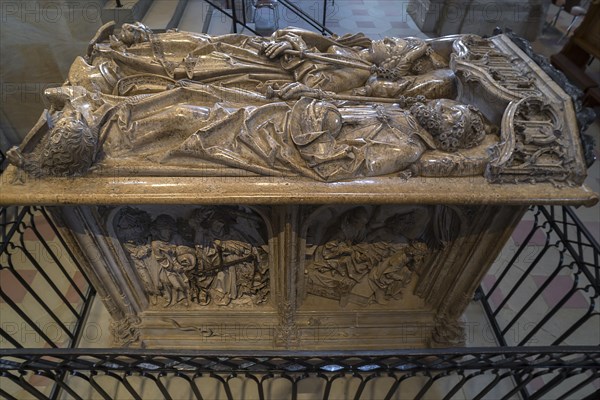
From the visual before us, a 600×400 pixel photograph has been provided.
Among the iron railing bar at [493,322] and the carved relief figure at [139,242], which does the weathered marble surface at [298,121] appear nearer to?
the carved relief figure at [139,242]

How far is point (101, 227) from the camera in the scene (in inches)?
76.9

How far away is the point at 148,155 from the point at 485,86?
5.61 ft

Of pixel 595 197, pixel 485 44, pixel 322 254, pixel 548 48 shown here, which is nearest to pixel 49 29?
pixel 322 254

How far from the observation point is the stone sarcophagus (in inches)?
67.9

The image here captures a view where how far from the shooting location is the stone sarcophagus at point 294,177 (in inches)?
67.9

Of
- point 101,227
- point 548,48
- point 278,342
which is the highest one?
point 548,48

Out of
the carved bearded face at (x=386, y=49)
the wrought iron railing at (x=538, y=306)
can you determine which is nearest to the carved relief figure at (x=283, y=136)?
the carved bearded face at (x=386, y=49)

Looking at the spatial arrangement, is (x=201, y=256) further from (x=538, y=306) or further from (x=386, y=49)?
(x=538, y=306)

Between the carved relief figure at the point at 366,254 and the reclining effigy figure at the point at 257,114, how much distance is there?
36cm

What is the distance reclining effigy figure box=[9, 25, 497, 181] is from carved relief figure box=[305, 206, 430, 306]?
1.18 ft

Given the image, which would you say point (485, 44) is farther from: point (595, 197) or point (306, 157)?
point (306, 157)

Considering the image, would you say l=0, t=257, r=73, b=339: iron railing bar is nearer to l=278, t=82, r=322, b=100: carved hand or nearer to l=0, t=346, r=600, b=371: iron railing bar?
l=0, t=346, r=600, b=371: iron railing bar

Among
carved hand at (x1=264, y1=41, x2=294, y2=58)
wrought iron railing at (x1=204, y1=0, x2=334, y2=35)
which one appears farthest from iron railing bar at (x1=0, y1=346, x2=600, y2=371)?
wrought iron railing at (x1=204, y1=0, x2=334, y2=35)

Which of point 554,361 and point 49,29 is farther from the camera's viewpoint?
point 49,29
